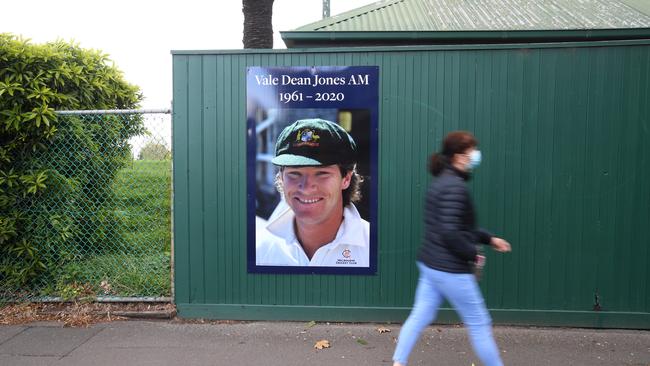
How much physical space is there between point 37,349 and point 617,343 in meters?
5.08

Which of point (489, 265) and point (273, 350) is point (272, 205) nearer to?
point (273, 350)

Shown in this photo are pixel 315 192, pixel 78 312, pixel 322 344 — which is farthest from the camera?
pixel 78 312

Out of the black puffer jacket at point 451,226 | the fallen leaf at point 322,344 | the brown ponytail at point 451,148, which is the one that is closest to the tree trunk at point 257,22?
the fallen leaf at point 322,344

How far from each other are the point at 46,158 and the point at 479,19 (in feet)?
18.1

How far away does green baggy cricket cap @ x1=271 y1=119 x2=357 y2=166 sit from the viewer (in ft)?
15.8

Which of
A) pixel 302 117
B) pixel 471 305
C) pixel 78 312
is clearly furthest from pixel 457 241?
pixel 78 312

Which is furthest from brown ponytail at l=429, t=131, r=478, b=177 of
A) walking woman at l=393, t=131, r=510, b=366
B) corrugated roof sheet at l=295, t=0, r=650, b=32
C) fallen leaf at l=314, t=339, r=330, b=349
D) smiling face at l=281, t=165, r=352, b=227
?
corrugated roof sheet at l=295, t=0, r=650, b=32

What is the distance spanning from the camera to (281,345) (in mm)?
4410

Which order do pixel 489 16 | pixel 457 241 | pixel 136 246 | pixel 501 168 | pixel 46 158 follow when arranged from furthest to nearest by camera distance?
pixel 489 16
pixel 136 246
pixel 46 158
pixel 501 168
pixel 457 241

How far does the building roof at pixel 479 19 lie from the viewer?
5694 millimetres

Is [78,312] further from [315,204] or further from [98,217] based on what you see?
[315,204]

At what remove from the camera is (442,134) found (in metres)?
4.81

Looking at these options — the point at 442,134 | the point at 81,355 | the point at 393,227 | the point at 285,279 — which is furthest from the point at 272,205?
the point at 81,355

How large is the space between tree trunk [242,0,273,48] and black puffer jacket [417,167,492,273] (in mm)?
4463
